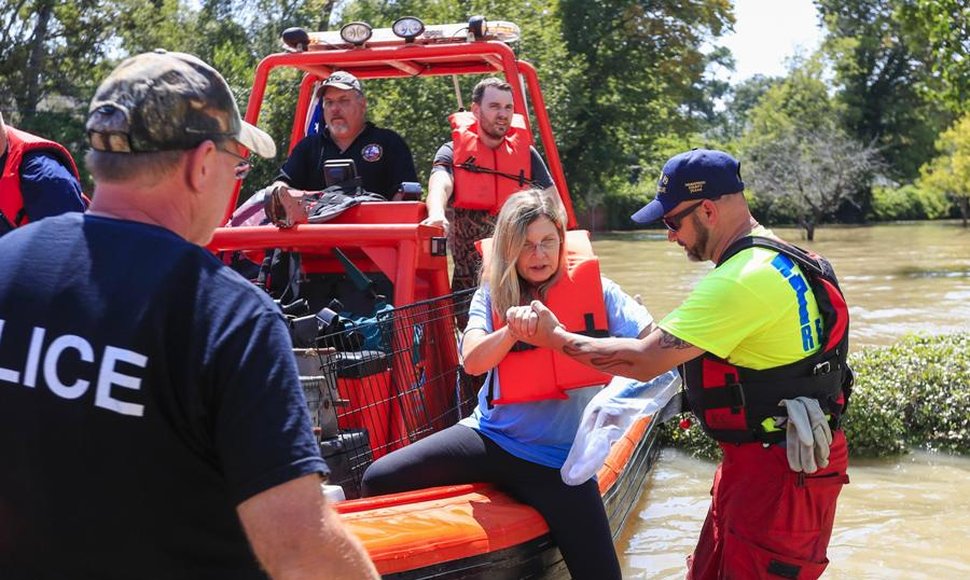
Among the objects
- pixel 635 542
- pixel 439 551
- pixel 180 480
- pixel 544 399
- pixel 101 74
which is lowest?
pixel 635 542

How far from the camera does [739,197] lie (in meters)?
3.54

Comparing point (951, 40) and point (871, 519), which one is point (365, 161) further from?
point (951, 40)

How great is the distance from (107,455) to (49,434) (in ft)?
0.32

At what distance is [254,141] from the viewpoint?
1.91 m

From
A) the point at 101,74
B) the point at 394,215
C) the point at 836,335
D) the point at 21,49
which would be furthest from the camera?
the point at 101,74

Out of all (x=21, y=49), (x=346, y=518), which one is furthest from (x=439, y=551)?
(x=21, y=49)

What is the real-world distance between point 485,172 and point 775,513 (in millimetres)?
3118

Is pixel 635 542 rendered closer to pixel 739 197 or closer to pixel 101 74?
pixel 739 197

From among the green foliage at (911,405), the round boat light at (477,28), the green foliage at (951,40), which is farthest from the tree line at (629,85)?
the round boat light at (477,28)

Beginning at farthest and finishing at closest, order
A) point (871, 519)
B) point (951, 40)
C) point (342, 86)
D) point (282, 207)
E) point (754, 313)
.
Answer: point (951, 40) < point (871, 519) < point (342, 86) < point (282, 207) < point (754, 313)

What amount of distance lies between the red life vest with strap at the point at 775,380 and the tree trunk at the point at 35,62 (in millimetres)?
25986

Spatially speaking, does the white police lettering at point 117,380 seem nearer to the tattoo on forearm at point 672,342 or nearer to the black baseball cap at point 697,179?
the tattoo on forearm at point 672,342

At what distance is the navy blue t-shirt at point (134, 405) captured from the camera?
A: 1601 millimetres

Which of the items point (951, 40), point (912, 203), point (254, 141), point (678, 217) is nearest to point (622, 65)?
point (951, 40)
